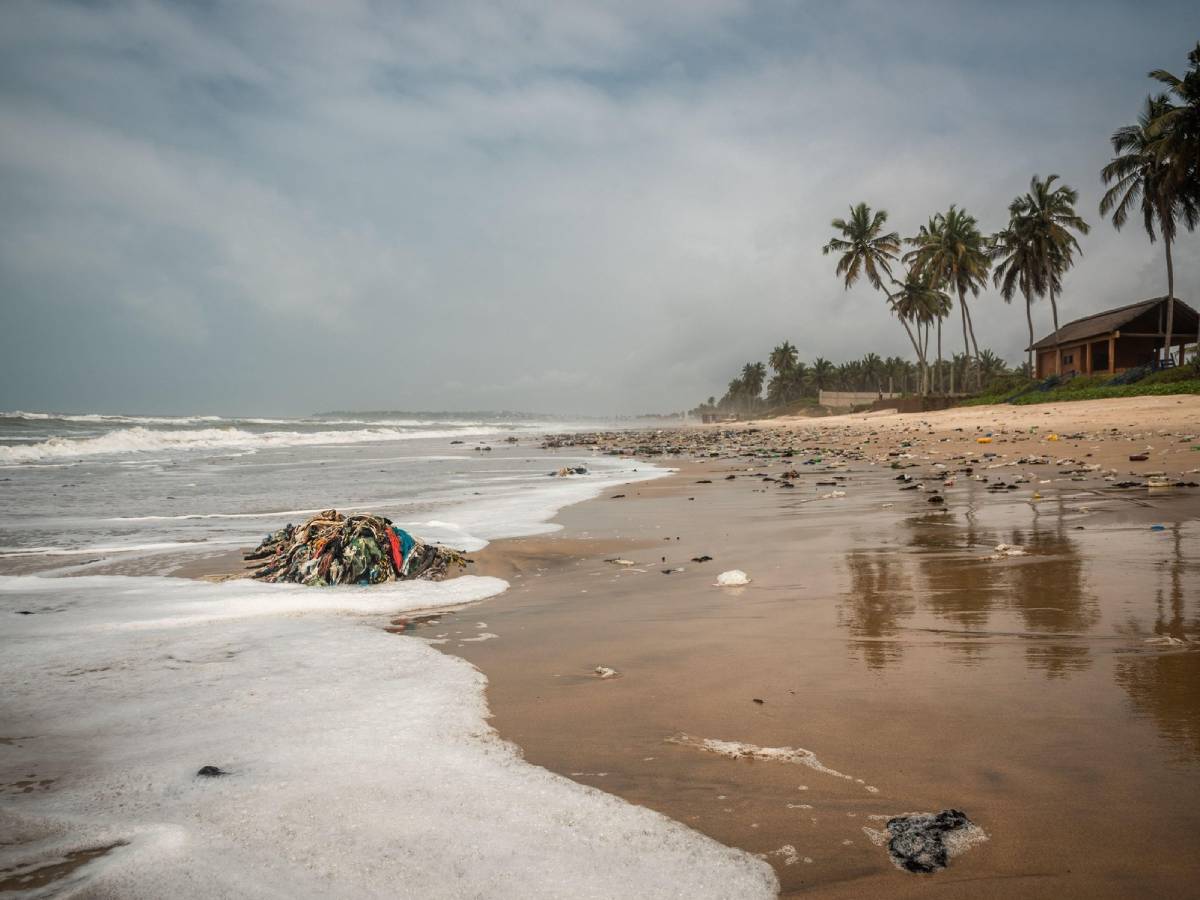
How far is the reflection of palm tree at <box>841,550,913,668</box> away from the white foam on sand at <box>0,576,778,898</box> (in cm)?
174

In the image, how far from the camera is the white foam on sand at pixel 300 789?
5.48ft

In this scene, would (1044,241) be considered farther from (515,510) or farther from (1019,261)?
(515,510)

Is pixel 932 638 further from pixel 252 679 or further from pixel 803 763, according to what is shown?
pixel 252 679

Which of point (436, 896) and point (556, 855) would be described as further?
point (556, 855)

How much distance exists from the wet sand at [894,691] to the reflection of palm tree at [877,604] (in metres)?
0.02

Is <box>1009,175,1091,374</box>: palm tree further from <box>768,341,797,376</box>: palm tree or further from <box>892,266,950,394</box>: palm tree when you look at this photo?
<box>768,341,797,376</box>: palm tree

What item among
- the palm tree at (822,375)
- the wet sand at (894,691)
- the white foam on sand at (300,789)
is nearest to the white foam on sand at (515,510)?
the wet sand at (894,691)

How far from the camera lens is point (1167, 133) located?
29359 mm

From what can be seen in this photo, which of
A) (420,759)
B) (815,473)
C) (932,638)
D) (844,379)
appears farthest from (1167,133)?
(844,379)

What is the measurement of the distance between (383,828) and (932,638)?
2695mm

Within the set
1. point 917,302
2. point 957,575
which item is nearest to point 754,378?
point 917,302

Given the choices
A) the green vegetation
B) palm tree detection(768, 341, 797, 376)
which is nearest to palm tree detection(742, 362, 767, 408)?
palm tree detection(768, 341, 797, 376)

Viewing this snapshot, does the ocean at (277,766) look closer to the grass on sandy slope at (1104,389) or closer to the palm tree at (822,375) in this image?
the grass on sandy slope at (1104,389)

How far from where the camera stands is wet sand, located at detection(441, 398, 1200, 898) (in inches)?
67.4
